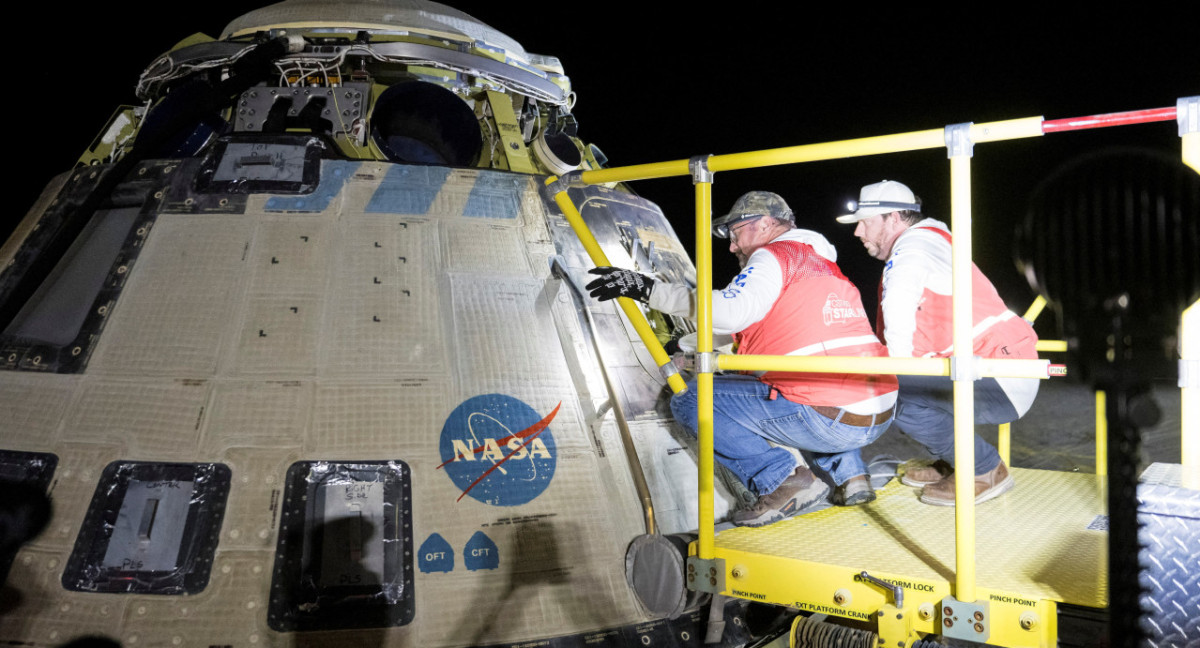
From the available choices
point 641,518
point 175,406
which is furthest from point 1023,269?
point 175,406

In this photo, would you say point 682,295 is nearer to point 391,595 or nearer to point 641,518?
point 641,518

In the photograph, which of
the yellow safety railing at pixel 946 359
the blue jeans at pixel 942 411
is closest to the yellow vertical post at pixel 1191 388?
the yellow safety railing at pixel 946 359

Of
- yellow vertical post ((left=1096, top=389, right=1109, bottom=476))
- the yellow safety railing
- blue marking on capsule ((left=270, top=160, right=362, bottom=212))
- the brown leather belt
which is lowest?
yellow vertical post ((left=1096, top=389, right=1109, bottom=476))

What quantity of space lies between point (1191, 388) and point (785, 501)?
4.46 ft

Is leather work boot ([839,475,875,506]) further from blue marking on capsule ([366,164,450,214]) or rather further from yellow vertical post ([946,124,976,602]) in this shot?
blue marking on capsule ([366,164,450,214])

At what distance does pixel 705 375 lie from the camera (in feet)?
8.87

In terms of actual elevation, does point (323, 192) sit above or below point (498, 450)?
above

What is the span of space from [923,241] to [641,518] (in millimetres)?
1473

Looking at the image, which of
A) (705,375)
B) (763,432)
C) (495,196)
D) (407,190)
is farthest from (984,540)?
(407,190)

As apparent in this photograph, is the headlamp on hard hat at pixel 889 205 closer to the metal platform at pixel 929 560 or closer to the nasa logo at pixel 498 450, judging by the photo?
the metal platform at pixel 929 560

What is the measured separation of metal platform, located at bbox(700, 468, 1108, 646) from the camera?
2.20 meters

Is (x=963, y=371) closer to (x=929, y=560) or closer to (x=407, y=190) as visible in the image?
(x=929, y=560)

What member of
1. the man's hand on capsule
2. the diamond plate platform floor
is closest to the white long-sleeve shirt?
the man's hand on capsule

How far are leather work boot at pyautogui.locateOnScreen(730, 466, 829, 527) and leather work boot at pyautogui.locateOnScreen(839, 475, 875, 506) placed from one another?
0.16m
